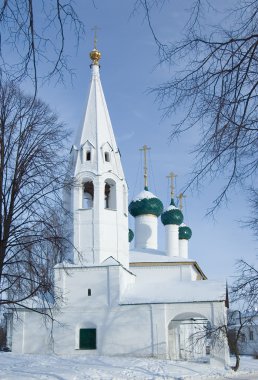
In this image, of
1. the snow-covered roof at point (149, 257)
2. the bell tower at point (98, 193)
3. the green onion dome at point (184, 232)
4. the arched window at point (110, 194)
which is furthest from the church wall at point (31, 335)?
the green onion dome at point (184, 232)

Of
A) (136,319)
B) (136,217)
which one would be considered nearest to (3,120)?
(136,319)

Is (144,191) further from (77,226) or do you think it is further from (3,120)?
(3,120)

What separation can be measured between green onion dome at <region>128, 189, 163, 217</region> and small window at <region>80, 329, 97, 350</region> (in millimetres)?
10098

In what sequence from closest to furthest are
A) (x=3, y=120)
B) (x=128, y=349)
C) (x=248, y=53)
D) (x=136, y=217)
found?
1. (x=248, y=53)
2. (x=3, y=120)
3. (x=128, y=349)
4. (x=136, y=217)

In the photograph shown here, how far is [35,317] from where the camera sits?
22688mm

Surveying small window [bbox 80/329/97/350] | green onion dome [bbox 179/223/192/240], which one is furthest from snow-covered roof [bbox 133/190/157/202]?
small window [bbox 80/329/97/350]

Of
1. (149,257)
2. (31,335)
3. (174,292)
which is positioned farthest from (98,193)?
(149,257)

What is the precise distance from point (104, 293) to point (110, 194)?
446 centimetres

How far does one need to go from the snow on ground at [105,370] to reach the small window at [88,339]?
1.46m

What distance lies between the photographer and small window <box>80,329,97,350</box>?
858 inches

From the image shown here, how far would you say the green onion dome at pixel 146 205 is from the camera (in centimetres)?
3055

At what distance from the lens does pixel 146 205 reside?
3052 centimetres

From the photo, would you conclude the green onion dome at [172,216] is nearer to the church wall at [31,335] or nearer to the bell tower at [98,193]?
the bell tower at [98,193]

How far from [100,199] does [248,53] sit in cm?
1886
